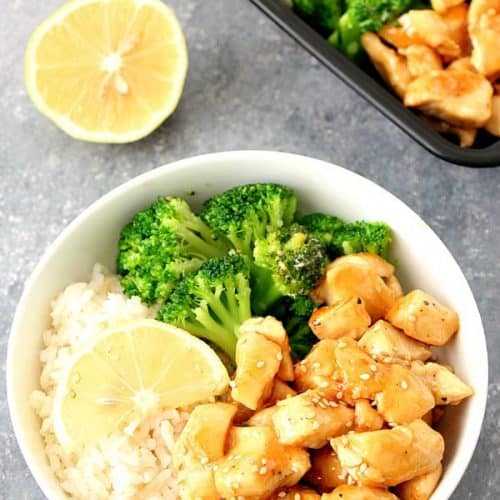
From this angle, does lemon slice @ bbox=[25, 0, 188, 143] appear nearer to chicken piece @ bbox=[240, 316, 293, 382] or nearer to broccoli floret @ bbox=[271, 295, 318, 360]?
broccoli floret @ bbox=[271, 295, 318, 360]

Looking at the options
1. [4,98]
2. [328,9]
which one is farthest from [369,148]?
[4,98]

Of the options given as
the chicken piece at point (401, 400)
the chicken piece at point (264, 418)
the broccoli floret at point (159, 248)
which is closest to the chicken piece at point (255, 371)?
the chicken piece at point (264, 418)

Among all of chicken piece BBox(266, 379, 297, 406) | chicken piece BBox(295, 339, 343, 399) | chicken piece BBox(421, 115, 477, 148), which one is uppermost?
chicken piece BBox(421, 115, 477, 148)

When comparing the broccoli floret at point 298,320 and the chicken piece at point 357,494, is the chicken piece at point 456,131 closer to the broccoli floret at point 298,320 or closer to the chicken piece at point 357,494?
the broccoli floret at point 298,320

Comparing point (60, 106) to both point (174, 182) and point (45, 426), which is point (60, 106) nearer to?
point (174, 182)

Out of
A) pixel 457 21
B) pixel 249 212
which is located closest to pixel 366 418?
pixel 249 212

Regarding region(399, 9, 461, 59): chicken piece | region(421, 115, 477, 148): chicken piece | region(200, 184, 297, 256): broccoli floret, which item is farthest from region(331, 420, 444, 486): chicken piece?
region(399, 9, 461, 59): chicken piece
